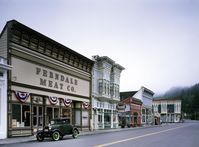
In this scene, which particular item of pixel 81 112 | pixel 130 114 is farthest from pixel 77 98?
pixel 130 114

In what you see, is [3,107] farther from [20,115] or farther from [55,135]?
[55,135]

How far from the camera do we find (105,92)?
52750 mm

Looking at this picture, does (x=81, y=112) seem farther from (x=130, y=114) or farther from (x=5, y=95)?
(x=130, y=114)

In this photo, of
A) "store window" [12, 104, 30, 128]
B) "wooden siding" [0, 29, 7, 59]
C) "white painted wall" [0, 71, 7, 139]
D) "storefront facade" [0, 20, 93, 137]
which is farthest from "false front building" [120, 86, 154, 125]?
"white painted wall" [0, 71, 7, 139]

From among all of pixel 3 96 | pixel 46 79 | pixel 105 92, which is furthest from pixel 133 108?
pixel 3 96

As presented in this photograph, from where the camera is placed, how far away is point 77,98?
42.9 meters

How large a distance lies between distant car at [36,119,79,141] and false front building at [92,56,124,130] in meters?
20.2

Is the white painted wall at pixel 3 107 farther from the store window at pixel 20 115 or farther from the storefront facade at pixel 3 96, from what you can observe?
the store window at pixel 20 115

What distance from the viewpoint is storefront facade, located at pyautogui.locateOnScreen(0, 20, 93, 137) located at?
29484 millimetres

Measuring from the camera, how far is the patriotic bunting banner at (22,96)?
29678 mm

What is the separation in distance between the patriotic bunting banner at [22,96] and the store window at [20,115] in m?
0.57

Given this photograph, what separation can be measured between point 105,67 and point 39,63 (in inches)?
798

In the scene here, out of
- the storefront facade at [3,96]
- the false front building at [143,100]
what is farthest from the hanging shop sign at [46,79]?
the false front building at [143,100]

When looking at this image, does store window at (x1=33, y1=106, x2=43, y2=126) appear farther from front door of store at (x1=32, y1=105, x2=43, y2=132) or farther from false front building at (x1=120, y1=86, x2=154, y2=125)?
false front building at (x1=120, y1=86, x2=154, y2=125)
